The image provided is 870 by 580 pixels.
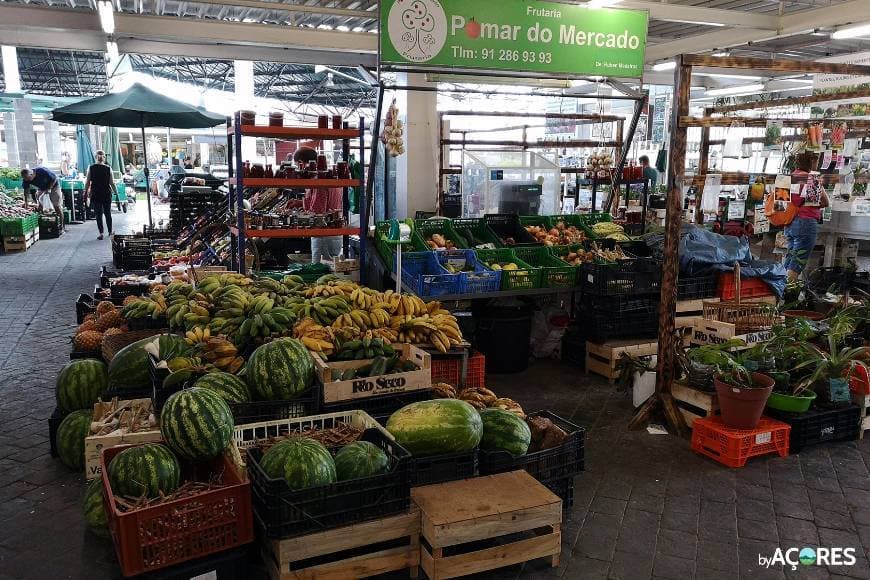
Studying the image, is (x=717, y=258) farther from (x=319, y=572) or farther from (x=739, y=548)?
(x=319, y=572)

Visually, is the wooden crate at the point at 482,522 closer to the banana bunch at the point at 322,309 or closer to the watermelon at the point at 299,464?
the watermelon at the point at 299,464

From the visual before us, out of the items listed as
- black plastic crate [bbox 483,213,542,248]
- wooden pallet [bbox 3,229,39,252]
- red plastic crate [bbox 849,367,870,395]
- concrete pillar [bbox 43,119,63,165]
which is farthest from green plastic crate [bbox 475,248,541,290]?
concrete pillar [bbox 43,119,63,165]

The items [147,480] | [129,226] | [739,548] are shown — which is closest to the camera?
[147,480]

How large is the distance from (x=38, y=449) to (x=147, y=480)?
6.80ft

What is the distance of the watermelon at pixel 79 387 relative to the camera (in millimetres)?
4430

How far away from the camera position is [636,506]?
150 inches

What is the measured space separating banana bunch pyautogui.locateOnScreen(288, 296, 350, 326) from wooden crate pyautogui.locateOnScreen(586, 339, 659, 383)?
7.94ft

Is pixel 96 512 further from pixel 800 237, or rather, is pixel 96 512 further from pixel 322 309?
pixel 800 237

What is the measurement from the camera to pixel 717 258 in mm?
6570

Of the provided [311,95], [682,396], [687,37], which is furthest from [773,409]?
[311,95]

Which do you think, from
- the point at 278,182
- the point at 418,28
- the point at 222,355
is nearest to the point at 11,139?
the point at 278,182

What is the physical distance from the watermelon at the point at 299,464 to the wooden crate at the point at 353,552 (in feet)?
0.74

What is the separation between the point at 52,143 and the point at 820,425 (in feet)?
99.2

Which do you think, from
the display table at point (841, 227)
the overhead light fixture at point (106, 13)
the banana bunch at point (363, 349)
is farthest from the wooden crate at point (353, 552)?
the display table at point (841, 227)
